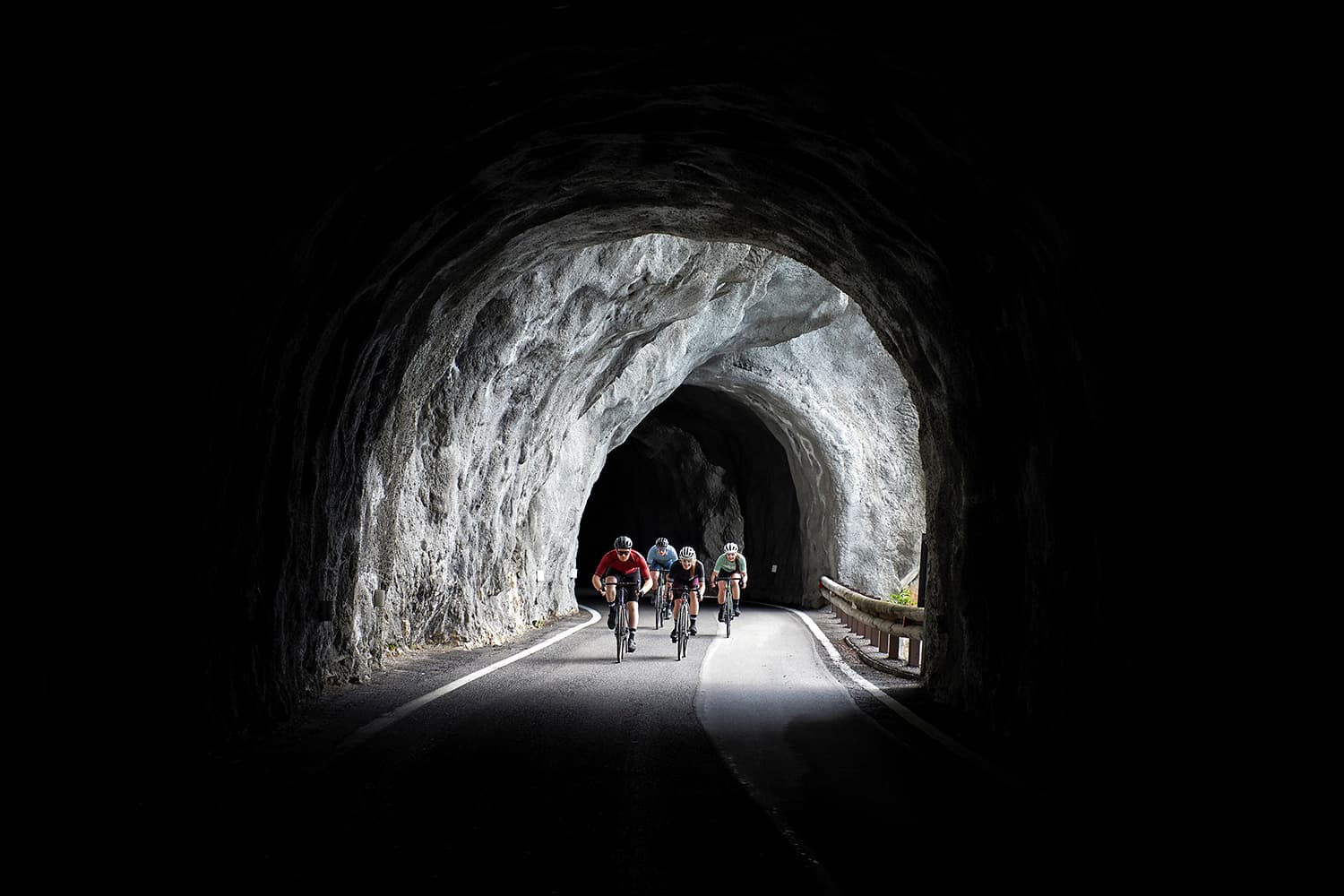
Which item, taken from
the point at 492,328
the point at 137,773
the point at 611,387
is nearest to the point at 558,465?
the point at 611,387

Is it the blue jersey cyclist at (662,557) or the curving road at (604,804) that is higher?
the blue jersey cyclist at (662,557)

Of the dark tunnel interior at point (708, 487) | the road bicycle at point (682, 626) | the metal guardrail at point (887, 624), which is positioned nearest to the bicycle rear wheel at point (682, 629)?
the road bicycle at point (682, 626)

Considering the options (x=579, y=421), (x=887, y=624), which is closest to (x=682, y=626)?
(x=887, y=624)

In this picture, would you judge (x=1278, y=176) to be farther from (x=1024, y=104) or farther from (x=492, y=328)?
(x=492, y=328)

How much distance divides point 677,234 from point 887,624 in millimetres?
5870

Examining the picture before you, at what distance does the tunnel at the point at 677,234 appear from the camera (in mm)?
6324

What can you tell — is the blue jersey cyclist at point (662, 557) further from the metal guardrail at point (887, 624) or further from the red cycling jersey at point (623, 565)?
the metal guardrail at point (887, 624)

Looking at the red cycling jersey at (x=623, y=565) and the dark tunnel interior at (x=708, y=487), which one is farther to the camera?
the dark tunnel interior at (x=708, y=487)

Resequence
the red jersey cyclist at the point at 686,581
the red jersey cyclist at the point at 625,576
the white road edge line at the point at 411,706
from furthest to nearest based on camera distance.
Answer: the red jersey cyclist at the point at 686,581 < the red jersey cyclist at the point at 625,576 < the white road edge line at the point at 411,706

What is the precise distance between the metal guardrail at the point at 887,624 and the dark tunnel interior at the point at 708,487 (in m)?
14.1

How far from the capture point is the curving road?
486 centimetres

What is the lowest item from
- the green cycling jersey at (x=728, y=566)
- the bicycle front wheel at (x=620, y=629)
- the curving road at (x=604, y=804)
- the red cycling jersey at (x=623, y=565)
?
the curving road at (x=604, y=804)

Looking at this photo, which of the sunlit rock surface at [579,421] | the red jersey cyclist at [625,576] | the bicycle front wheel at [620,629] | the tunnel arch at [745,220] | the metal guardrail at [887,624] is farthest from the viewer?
the red jersey cyclist at [625,576]

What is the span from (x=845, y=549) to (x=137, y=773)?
24.4 m
